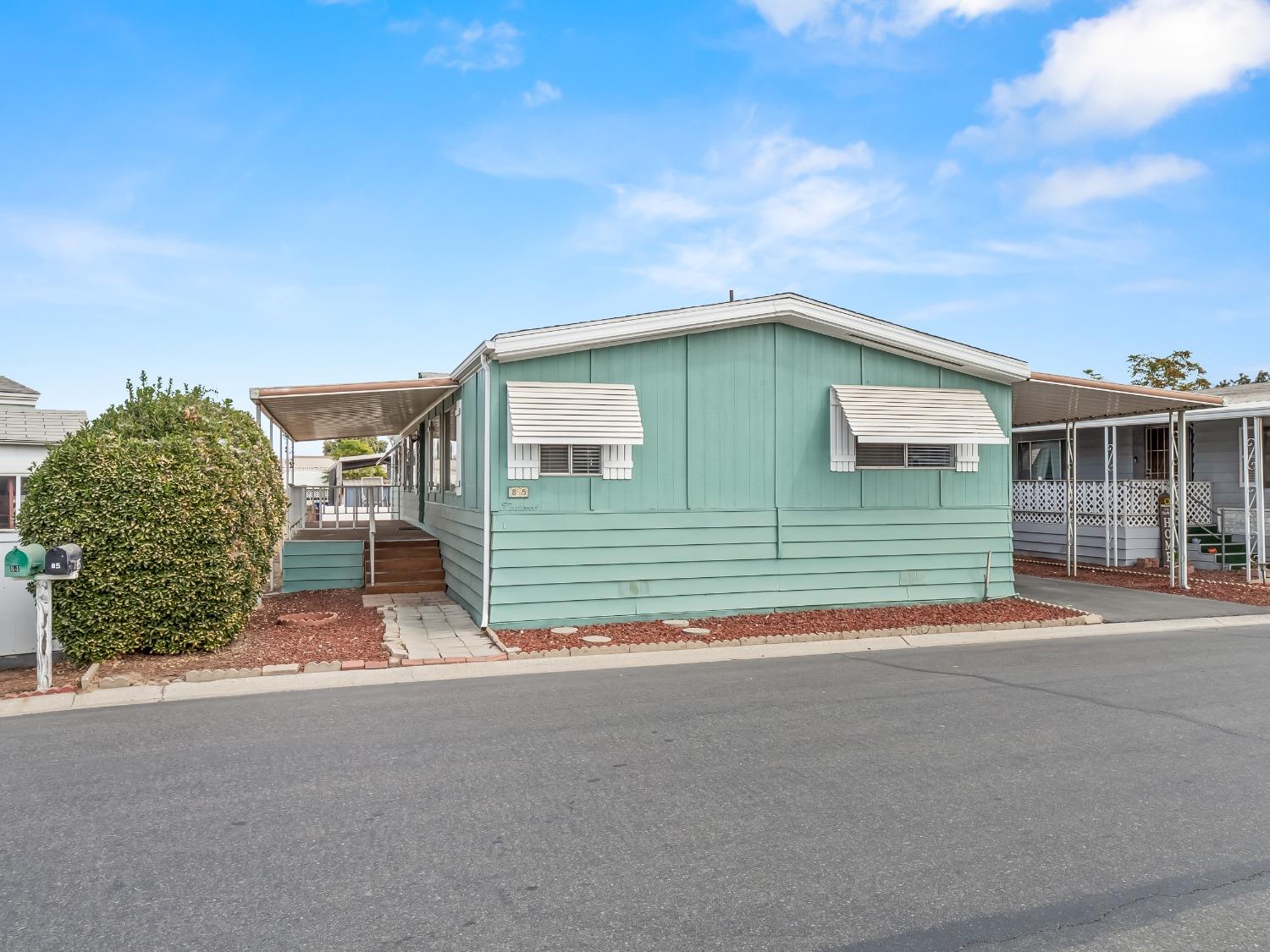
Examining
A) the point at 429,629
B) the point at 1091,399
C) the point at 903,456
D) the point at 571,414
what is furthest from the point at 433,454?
the point at 1091,399

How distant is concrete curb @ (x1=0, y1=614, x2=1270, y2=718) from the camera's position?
6.55 metres

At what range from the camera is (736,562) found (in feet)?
33.1

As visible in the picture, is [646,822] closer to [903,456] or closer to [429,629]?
[429,629]

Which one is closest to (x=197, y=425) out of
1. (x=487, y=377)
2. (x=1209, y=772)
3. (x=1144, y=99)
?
(x=487, y=377)

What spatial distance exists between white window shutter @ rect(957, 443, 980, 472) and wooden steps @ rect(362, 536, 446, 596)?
25.5 ft

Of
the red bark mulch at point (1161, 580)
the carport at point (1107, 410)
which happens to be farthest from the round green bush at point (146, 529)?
the red bark mulch at point (1161, 580)

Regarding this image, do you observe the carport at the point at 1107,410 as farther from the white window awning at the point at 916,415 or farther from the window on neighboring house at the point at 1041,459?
the window on neighboring house at the point at 1041,459

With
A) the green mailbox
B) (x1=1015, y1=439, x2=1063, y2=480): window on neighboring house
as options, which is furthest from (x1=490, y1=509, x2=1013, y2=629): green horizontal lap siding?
(x1=1015, y1=439, x2=1063, y2=480): window on neighboring house

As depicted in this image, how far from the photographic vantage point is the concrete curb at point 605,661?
655 centimetres

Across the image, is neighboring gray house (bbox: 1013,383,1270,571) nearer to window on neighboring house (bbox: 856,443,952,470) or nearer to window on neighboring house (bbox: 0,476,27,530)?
window on neighboring house (bbox: 856,443,952,470)

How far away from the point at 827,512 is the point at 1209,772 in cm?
600

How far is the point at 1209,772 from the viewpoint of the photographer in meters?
4.63

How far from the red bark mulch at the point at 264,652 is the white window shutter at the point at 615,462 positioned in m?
3.06

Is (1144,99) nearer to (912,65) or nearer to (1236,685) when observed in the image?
(912,65)
